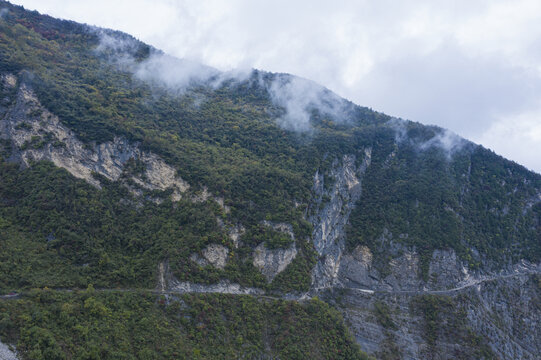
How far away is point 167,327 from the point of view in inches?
1656

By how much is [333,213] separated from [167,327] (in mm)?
40965

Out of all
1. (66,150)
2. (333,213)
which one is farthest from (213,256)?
(333,213)

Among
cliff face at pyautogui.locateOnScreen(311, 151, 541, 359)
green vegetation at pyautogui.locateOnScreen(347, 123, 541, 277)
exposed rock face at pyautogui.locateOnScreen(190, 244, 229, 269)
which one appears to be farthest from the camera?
green vegetation at pyautogui.locateOnScreen(347, 123, 541, 277)

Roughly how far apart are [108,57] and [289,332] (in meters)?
79.0

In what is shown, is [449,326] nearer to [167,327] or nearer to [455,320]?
→ [455,320]

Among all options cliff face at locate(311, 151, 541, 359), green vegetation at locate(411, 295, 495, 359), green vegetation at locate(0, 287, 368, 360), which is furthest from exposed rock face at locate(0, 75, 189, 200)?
green vegetation at locate(411, 295, 495, 359)

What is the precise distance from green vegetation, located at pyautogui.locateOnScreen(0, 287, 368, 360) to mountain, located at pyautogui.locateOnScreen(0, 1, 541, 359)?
192mm

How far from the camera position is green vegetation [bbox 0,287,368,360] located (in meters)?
33.3

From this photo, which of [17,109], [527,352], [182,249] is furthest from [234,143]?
[527,352]

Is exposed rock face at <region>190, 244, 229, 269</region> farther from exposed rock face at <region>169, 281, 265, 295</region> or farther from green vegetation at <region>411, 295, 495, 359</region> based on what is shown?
green vegetation at <region>411, 295, 495, 359</region>

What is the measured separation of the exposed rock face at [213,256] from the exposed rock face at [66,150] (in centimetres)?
1128

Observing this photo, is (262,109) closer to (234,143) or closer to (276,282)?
(234,143)

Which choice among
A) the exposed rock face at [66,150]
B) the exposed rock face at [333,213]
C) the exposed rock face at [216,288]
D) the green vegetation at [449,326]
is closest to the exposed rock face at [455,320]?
the green vegetation at [449,326]

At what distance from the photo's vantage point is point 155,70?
9375 cm
